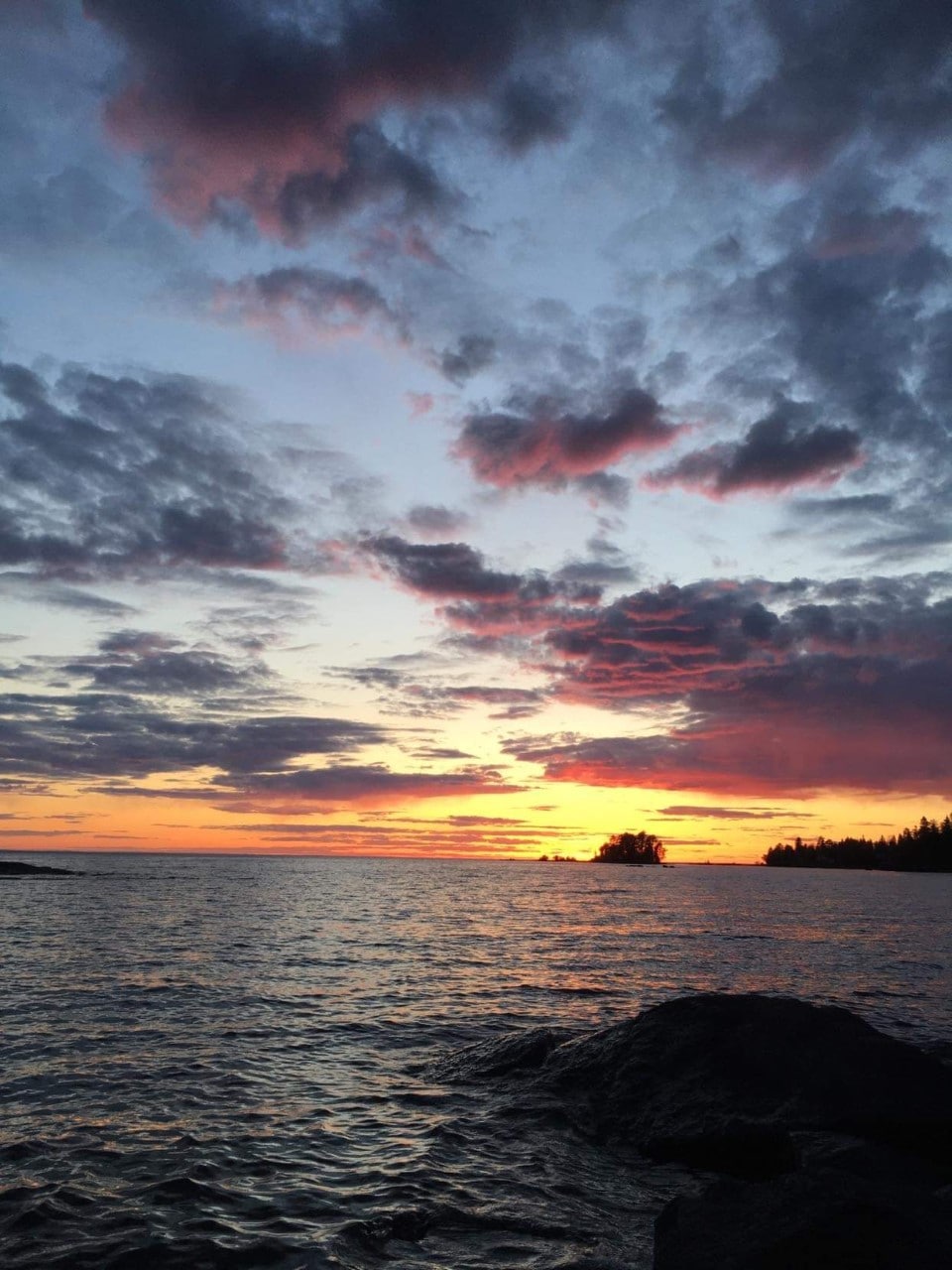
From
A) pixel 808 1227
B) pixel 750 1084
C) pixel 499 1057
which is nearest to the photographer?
pixel 808 1227

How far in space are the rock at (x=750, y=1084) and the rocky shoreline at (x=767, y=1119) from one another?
3 cm

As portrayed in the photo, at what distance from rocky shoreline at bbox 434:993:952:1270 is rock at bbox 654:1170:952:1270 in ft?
0.05

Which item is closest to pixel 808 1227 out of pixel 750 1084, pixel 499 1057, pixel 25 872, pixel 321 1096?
pixel 750 1084

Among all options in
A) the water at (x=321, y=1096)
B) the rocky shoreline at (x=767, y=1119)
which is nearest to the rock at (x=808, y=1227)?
the rocky shoreline at (x=767, y=1119)

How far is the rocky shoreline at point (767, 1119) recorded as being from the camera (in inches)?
328

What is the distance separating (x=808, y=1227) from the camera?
8.33 m

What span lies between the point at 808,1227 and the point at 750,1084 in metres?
6.09

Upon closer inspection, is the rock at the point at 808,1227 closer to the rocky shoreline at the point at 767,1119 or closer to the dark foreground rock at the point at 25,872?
the rocky shoreline at the point at 767,1119

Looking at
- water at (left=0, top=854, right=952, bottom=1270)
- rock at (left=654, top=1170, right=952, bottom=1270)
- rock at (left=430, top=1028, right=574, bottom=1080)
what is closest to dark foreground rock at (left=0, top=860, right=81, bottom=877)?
water at (left=0, top=854, right=952, bottom=1270)

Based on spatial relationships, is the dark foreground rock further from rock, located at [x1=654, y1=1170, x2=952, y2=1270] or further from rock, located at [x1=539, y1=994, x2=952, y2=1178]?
rock, located at [x1=654, y1=1170, x2=952, y2=1270]

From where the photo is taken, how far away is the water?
33.6 ft

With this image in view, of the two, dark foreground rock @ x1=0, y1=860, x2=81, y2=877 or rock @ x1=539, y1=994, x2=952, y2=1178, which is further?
dark foreground rock @ x1=0, y1=860, x2=81, y2=877

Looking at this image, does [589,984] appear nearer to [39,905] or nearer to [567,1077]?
[567,1077]

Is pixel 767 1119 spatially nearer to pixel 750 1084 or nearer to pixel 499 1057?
pixel 750 1084
